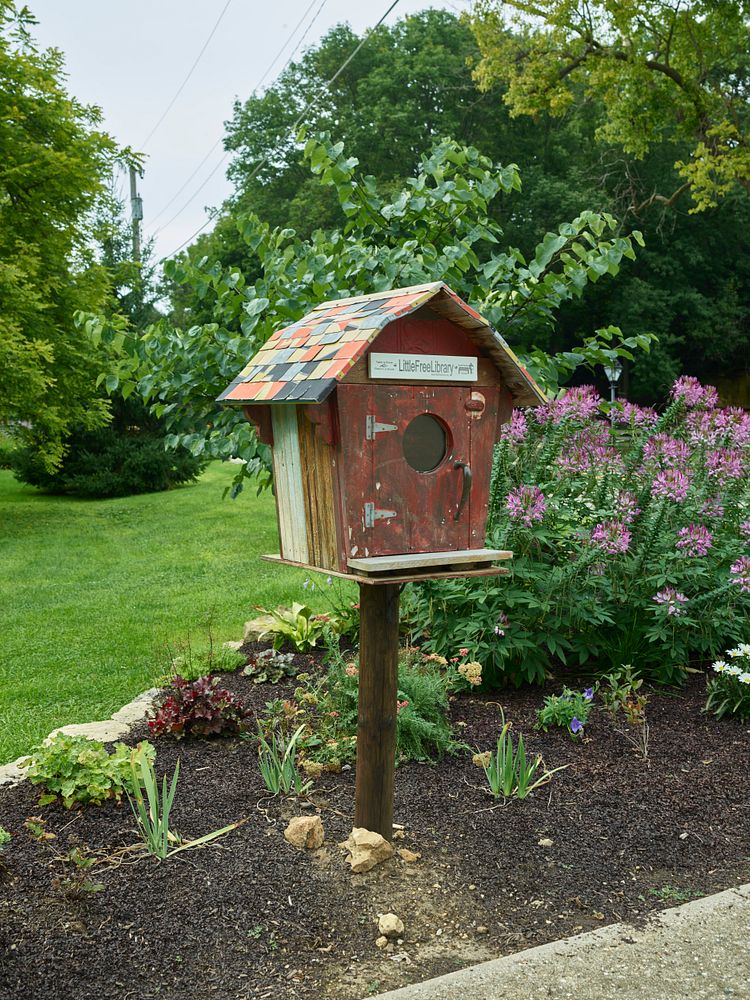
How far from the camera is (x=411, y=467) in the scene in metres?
3.00

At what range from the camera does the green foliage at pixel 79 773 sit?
3678 mm

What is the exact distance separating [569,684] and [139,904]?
9.05 feet

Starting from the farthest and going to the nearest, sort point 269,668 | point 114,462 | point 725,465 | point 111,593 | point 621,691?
point 114,462
point 111,593
point 269,668
point 725,465
point 621,691

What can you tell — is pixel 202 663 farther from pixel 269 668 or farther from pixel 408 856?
pixel 408 856

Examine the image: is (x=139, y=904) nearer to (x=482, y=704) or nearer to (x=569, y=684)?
(x=482, y=704)

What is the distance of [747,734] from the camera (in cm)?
448

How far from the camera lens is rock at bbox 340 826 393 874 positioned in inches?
127

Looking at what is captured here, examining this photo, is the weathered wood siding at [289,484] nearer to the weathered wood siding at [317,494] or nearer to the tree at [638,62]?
the weathered wood siding at [317,494]

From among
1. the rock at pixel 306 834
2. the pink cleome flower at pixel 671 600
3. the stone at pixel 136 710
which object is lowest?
the stone at pixel 136 710

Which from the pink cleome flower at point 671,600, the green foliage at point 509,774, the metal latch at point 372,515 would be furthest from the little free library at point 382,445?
the pink cleome flower at point 671,600

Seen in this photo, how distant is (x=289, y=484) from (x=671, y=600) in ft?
7.83

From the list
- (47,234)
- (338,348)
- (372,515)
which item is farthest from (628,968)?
(47,234)

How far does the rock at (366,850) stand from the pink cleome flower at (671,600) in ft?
6.85

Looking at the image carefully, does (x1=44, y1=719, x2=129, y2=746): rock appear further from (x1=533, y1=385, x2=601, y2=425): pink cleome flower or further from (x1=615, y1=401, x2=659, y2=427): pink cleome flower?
(x1=615, y1=401, x2=659, y2=427): pink cleome flower
